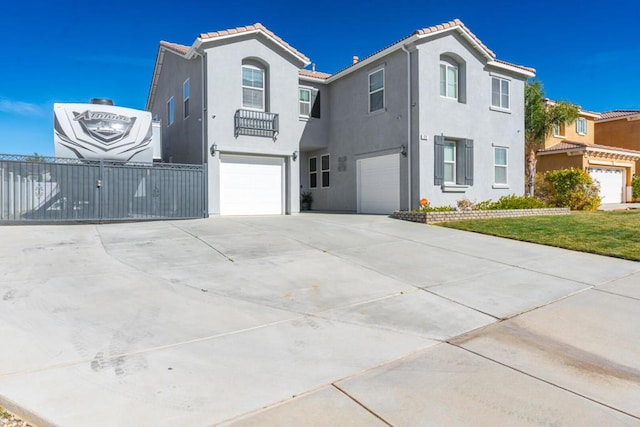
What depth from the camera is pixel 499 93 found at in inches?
675

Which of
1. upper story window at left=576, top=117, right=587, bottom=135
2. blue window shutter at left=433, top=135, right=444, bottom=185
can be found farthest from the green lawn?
upper story window at left=576, top=117, right=587, bottom=135

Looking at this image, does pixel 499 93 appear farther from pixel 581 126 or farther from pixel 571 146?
pixel 581 126

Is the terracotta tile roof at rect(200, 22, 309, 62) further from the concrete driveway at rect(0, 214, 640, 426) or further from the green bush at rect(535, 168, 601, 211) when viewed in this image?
the green bush at rect(535, 168, 601, 211)

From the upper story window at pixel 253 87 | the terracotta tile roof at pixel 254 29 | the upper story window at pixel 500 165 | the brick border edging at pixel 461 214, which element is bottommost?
the brick border edging at pixel 461 214

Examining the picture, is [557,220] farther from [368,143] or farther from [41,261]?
[41,261]

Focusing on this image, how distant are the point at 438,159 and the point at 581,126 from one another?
784 inches

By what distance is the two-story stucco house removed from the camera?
1434 centimetres

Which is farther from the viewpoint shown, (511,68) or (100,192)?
(511,68)

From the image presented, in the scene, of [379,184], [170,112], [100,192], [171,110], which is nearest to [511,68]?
[379,184]

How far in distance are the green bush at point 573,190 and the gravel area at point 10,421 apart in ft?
70.0

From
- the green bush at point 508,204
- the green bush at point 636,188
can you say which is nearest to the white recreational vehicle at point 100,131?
the green bush at point 508,204

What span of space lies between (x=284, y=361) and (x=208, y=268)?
→ 3.48 meters

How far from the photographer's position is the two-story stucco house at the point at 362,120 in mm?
14336

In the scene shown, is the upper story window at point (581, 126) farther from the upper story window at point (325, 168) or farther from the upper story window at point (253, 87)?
the upper story window at point (253, 87)
